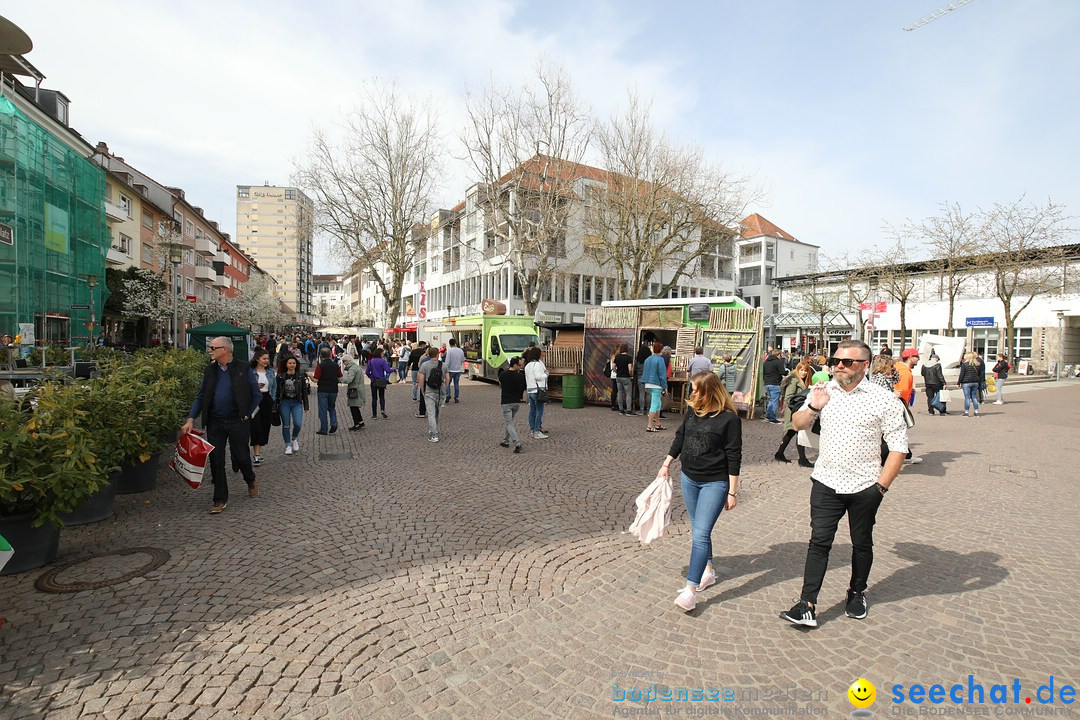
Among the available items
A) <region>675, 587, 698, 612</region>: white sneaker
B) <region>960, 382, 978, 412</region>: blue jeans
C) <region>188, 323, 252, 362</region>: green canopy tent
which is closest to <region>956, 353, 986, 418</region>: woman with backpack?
<region>960, 382, 978, 412</region>: blue jeans

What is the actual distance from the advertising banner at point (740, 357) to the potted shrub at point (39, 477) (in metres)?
12.2

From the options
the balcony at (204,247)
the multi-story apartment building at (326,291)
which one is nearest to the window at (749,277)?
the balcony at (204,247)

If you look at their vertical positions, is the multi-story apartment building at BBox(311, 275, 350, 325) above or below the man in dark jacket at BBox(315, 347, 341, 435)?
above

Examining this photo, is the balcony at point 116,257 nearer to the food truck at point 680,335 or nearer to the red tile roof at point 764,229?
the food truck at point 680,335

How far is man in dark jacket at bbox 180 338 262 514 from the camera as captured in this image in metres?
5.74

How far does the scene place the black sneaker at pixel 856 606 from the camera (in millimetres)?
3562

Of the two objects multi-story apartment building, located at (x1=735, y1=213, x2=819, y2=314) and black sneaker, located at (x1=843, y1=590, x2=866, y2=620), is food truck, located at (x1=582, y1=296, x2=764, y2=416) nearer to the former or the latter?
black sneaker, located at (x1=843, y1=590, x2=866, y2=620)

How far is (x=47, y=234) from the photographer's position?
21.8 metres

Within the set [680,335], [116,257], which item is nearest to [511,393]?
[680,335]

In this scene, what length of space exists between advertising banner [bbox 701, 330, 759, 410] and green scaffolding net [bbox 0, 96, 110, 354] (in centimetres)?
1926

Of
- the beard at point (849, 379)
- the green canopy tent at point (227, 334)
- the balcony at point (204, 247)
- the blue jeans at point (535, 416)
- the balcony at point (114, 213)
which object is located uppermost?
the balcony at point (204, 247)

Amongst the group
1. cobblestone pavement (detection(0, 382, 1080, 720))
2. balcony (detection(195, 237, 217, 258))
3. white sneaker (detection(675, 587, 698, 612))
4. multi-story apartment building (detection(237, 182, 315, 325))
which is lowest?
cobblestone pavement (detection(0, 382, 1080, 720))

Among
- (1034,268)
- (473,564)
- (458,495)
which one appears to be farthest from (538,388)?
(1034,268)

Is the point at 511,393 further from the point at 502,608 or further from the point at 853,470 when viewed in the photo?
the point at 853,470
